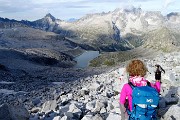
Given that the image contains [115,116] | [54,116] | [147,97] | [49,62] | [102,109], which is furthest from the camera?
[49,62]

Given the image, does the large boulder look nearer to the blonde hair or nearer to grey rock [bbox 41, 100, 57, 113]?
grey rock [bbox 41, 100, 57, 113]

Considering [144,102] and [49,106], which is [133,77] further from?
[49,106]

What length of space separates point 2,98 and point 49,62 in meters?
114

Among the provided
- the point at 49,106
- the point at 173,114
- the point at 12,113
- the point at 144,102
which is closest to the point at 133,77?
the point at 144,102

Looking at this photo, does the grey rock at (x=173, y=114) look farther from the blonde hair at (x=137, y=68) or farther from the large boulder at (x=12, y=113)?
the large boulder at (x=12, y=113)

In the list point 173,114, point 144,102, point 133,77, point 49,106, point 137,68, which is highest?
point 137,68

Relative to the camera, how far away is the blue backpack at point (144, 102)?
8.57 meters

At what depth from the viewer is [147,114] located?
8.82m

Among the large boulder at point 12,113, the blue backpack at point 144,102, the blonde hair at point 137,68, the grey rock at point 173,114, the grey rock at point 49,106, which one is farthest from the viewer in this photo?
the grey rock at point 49,106

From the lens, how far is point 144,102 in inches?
340

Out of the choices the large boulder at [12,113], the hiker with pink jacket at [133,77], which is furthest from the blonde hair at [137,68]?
the large boulder at [12,113]

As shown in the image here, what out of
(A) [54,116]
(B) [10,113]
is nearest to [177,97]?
(A) [54,116]

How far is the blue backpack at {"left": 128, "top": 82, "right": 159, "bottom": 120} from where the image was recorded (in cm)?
857

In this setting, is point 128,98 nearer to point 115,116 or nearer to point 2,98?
point 115,116
